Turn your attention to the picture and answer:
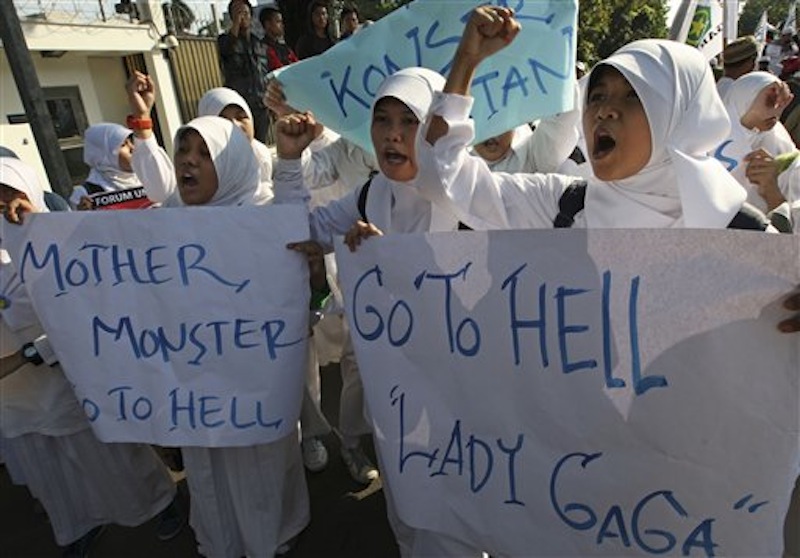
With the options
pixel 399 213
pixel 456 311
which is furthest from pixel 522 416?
pixel 399 213

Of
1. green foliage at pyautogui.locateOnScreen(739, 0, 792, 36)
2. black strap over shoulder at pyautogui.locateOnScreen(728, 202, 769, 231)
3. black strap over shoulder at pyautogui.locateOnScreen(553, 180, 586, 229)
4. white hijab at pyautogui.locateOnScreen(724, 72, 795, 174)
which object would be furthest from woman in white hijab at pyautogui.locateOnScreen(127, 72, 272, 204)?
green foliage at pyautogui.locateOnScreen(739, 0, 792, 36)

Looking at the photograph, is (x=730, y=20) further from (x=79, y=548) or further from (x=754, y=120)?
(x=79, y=548)

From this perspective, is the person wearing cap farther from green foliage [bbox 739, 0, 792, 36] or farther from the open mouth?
green foliage [bbox 739, 0, 792, 36]

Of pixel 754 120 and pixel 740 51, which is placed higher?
pixel 740 51

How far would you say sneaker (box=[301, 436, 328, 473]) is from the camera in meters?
2.66

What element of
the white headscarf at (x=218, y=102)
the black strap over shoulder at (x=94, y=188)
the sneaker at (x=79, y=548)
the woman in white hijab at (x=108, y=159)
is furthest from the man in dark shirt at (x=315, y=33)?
→ the sneaker at (x=79, y=548)

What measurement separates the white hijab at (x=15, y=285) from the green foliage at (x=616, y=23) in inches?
778

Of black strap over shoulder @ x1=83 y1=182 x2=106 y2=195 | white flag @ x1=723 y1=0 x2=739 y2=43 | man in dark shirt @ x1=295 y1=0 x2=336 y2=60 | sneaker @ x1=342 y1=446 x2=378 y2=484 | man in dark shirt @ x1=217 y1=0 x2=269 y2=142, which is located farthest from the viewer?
man in dark shirt @ x1=295 y1=0 x2=336 y2=60

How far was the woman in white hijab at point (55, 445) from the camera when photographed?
76.6 inches

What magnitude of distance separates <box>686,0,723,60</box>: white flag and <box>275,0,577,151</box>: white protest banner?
2.64m

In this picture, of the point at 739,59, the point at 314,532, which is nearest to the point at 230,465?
the point at 314,532

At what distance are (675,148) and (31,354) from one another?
206 cm

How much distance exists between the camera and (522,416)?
1314 mm

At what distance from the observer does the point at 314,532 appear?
7.50 ft
